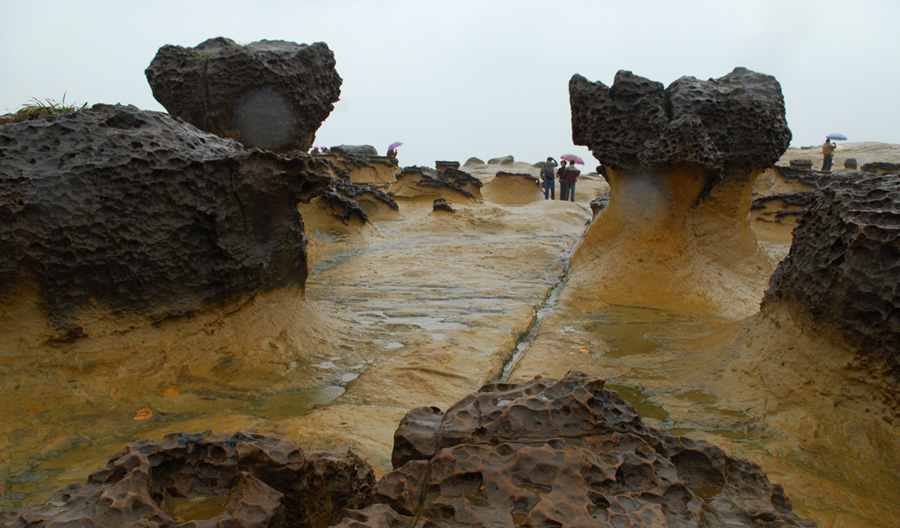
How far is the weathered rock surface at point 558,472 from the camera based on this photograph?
1.34 meters

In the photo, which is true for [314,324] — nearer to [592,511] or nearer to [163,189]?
[163,189]

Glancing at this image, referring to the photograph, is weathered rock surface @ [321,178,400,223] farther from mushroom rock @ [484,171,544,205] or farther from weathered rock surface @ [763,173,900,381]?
mushroom rock @ [484,171,544,205]

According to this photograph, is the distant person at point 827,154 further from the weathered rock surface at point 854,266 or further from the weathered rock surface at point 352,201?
the weathered rock surface at point 854,266

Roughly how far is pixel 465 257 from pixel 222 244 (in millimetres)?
4076

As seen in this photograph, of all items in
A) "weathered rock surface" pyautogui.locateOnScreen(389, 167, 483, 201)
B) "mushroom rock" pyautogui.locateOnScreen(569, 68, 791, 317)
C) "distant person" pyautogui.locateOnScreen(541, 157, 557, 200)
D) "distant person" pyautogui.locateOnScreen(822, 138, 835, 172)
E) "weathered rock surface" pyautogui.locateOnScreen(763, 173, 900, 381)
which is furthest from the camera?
"distant person" pyautogui.locateOnScreen(541, 157, 557, 200)

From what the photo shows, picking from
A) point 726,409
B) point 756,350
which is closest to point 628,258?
point 756,350

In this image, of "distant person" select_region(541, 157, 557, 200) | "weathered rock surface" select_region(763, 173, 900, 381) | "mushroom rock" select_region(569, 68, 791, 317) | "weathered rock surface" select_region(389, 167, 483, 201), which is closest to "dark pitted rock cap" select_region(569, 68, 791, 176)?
"mushroom rock" select_region(569, 68, 791, 317)

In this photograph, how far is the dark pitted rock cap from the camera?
17.1ft

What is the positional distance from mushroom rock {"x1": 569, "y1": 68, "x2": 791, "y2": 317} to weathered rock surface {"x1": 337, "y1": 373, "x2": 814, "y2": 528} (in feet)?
11.3

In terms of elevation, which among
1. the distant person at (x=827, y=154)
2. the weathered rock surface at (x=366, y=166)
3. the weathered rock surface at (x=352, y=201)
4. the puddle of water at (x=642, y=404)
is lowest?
the puddle of water at (x=642, y=404)

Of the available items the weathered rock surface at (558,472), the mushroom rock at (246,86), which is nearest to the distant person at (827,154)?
the mushroom rock at (246,86)

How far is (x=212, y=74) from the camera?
594 cm

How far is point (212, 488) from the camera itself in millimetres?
1574

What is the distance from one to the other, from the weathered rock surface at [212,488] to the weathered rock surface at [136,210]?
151cm
